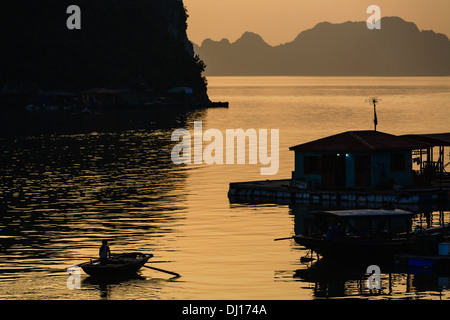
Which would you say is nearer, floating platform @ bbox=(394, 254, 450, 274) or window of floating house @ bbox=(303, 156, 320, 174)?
floating platform @ bbox=(394, 254, 450, 274)

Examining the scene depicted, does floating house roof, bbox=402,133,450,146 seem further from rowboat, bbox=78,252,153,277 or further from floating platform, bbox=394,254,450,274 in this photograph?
rowboat, bbox=78,252,153,277

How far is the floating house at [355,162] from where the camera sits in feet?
227

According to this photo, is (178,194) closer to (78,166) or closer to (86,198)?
(86,198)

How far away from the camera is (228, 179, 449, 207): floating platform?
6569 cm

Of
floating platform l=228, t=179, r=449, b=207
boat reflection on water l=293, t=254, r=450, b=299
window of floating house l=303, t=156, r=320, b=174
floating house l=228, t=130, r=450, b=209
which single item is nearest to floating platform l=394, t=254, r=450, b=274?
boat reflection on water l=293, t=254, r=450, b=299

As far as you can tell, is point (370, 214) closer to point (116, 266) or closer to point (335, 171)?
point (116, 266)

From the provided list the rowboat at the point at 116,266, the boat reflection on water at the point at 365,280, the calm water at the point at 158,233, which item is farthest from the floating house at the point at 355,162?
the rowboat at the point at 116,266

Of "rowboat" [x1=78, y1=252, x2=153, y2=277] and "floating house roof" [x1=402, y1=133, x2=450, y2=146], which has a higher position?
"floating house roof" [x1=402, y1=133, x2=450, y2=146]

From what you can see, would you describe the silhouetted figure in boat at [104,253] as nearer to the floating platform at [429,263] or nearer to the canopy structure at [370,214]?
the canopy structure at [370,214]

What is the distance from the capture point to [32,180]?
89125 mm

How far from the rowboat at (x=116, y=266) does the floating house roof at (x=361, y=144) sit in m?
26.0
